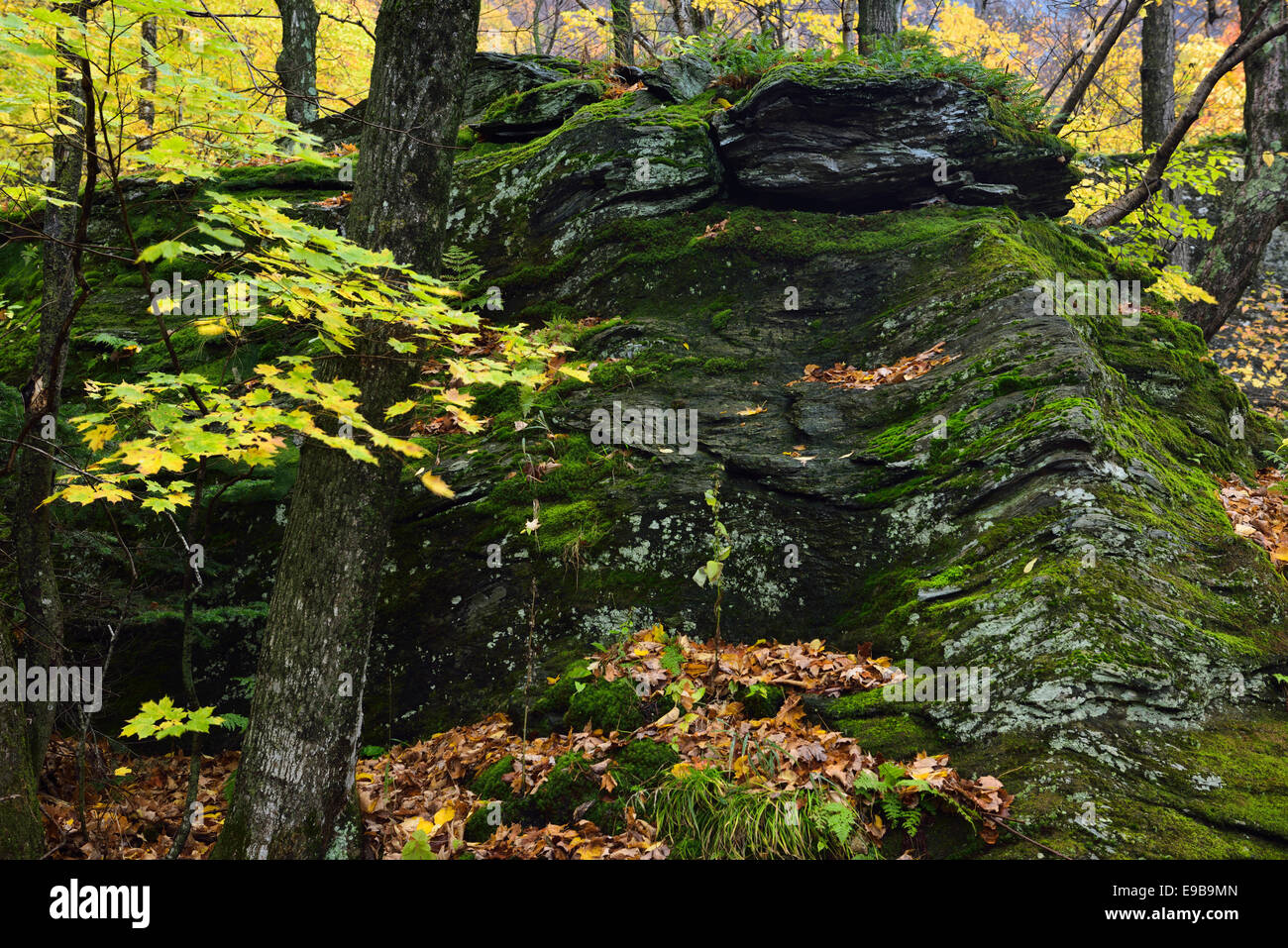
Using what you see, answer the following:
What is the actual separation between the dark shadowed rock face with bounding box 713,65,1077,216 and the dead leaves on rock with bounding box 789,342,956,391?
8.63ft

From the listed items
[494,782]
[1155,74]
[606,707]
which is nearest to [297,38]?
[606,707]

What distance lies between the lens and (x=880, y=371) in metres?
6.80

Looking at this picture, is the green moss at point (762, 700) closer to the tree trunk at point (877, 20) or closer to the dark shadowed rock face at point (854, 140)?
the dark shadowed rock face at point (854, 140)

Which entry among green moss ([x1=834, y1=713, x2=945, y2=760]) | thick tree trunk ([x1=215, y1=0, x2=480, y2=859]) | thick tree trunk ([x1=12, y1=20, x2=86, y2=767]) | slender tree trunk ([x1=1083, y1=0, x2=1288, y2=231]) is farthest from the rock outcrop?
thick tree trunk ([x1=215, y1=0, x2=480, y2=859])

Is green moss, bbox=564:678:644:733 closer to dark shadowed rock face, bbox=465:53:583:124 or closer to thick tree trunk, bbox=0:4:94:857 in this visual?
thick tree trunk, bbox=0:4:94:857

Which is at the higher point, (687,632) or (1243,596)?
(1243,596)

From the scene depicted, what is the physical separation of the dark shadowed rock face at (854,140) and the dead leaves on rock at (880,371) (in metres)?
2.63

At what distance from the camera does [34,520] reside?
16.0ft

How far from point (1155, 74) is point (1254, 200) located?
434 cm

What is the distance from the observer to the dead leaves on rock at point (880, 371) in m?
6.55

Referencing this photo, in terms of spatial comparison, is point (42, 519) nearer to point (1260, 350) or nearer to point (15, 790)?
point (15, 790)

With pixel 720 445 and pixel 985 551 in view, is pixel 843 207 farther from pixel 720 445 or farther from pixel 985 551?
pixel 985 551
